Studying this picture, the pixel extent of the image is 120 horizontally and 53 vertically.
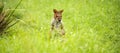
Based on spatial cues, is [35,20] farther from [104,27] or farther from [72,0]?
[72,0]

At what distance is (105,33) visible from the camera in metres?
9.67

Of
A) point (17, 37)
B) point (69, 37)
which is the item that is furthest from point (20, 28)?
point (69, 37)

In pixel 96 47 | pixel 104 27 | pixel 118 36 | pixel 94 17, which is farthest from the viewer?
pixel 94 17

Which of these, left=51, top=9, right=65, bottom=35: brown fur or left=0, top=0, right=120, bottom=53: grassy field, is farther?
left=51, top=9, right=65, bottom=35: brown fur

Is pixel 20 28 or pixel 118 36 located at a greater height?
pixel 20 28

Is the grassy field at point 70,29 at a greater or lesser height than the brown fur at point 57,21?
lesser

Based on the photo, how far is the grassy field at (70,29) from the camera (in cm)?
743

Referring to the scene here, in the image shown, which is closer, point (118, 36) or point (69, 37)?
point (69, 37)

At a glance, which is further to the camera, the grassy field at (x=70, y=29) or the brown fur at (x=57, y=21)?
the brown fur at (x=57, y=21)

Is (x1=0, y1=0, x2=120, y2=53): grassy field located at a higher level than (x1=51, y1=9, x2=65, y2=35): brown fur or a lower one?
lower

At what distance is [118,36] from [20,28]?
2820 mm

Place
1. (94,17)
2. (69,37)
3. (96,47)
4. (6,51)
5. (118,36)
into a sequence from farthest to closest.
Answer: (94,17) → (118,36) → (69,37) → (96,47) → (6,51)

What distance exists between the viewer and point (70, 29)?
9648 mm

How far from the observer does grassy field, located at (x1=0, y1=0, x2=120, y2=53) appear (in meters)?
7.43
